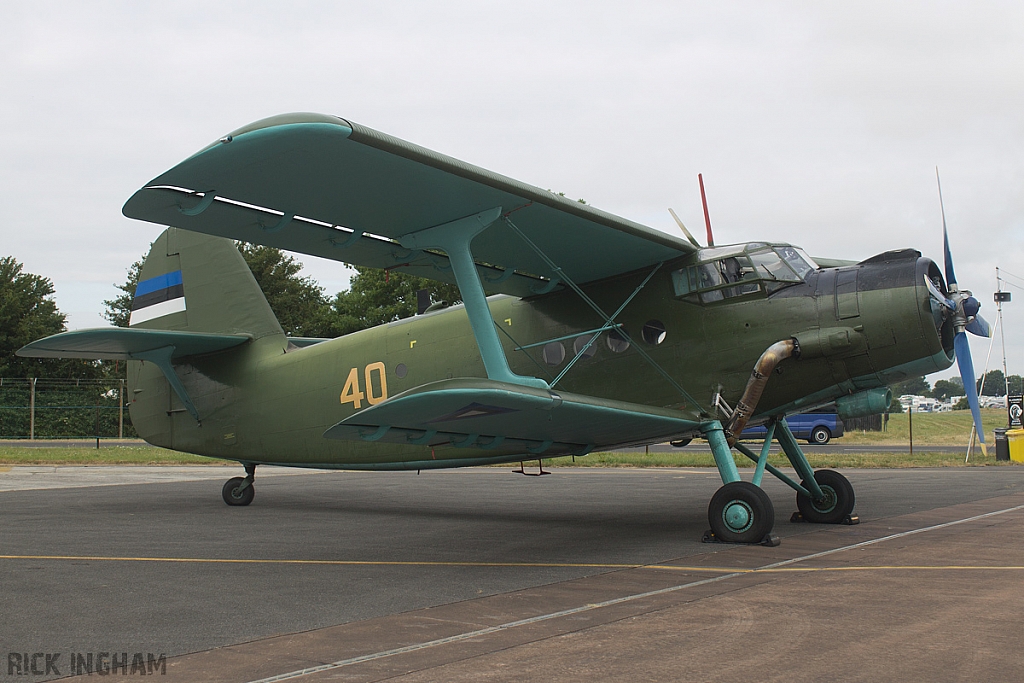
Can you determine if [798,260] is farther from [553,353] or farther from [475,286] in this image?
[475,286]

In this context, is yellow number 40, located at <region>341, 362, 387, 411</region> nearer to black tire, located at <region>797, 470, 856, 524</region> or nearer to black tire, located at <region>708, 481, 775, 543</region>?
black tire, located at <region>708, 481, 775, 543</region>

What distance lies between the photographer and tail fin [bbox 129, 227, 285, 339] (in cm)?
1355

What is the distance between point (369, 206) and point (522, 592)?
12.9 feet

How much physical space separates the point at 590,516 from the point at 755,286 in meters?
4.10

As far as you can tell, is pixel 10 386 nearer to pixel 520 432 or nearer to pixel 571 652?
pixel 520 432

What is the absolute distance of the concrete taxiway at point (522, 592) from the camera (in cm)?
409

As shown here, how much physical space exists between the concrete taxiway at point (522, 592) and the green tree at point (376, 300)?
3521 centimetres

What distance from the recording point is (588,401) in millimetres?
7523

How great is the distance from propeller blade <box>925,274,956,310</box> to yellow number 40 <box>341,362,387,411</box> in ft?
22.7

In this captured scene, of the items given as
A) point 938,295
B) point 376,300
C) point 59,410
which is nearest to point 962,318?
point 938,295

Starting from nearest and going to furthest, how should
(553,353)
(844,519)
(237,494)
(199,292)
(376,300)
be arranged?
(844,519) → (553,353) → (237,494) → (199,292) → (376,300)

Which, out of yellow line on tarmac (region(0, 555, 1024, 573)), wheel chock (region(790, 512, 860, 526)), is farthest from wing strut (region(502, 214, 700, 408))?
yellow line on tarmac (region(0, 555, 1024, 573))

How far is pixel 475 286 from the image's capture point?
781 cm

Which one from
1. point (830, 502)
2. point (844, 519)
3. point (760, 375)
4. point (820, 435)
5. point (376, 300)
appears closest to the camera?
point (760, 375)
